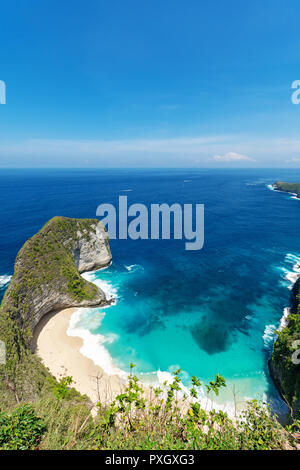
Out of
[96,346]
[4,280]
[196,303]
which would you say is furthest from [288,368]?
[4,280]

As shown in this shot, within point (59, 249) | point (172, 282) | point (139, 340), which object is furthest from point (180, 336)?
point (59, 249)

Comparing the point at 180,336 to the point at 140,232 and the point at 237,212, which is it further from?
the point at 237,212

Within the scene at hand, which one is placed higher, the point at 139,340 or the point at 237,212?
the point at 237,212

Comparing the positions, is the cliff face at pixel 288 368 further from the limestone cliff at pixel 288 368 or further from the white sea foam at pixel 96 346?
the white sea foam at pixel 96 346

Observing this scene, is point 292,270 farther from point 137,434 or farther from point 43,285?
A: point 43,285

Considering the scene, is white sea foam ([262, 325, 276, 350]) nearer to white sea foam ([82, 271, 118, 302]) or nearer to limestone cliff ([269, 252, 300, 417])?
limestone cliff ([269, 252, 300, 417])

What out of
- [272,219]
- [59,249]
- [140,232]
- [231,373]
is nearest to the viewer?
[231,373]
